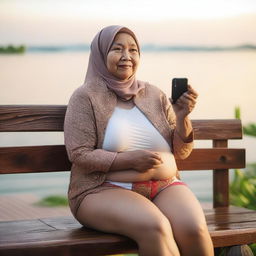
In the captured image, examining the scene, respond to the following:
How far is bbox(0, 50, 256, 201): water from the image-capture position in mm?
4699

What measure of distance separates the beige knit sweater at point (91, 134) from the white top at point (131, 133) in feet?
0.08

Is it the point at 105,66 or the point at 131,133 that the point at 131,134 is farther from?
the point at 105,66

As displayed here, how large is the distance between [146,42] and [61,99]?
75 cm

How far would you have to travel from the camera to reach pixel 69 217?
11.6 ft

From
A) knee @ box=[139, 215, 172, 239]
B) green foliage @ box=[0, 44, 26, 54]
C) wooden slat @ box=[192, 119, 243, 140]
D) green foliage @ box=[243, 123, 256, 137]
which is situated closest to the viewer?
knee @ box=[139, 215, 172, 239]

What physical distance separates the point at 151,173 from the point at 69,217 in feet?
2.03

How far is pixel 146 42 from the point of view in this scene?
505cm

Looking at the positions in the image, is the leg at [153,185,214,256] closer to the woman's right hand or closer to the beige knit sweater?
the woman's right hand

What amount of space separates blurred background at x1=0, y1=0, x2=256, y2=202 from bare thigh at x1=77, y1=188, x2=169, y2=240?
1.68 metres

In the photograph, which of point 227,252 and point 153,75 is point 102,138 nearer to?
point 227,252

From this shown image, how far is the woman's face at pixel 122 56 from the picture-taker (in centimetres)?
322

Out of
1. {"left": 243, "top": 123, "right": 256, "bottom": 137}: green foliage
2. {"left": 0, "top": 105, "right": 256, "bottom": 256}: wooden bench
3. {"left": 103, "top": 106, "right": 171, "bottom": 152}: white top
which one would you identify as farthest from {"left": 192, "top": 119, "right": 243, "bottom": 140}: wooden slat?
{"left": 243, "top": 123, "right": 256, "bottom": 137}: green foliage

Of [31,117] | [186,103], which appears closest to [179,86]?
[186,103]

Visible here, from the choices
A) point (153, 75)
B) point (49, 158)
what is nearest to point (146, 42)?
point (153, 75)
